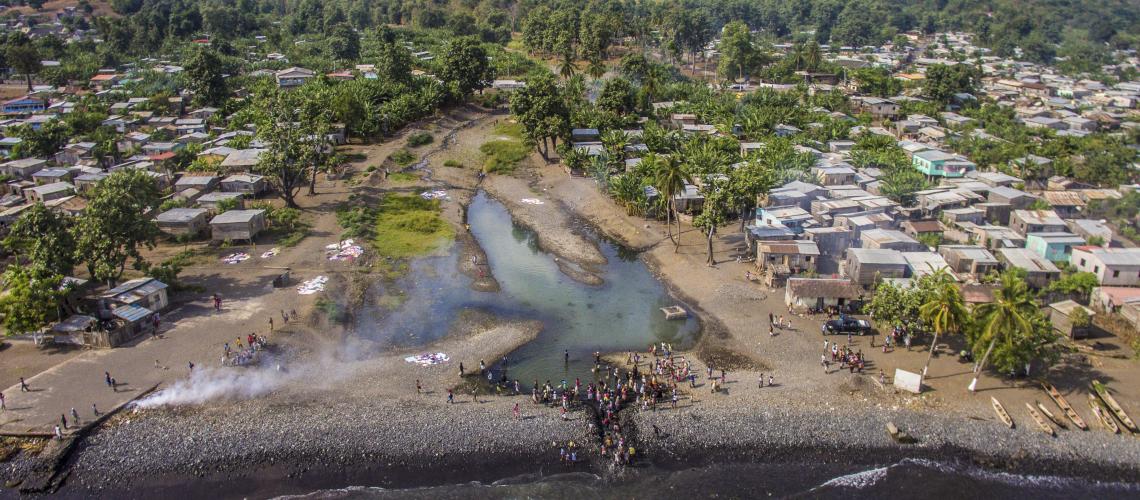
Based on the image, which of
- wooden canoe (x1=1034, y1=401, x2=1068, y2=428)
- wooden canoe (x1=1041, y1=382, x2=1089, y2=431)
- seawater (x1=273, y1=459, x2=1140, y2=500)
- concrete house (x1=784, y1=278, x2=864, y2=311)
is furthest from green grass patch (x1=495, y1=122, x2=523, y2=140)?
wooden canoe (x1=1034, y1=401, x2=1068, y2=428)

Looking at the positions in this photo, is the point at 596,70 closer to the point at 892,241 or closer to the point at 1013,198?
the point at 1013,198

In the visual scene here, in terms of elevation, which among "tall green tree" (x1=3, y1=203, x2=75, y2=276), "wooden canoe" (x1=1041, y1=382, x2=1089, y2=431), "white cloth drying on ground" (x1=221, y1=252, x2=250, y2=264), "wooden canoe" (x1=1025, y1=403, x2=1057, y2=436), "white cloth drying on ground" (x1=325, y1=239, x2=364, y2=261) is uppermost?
"tall green tree" (x1=3, y1=203, x2=75, y2=276)

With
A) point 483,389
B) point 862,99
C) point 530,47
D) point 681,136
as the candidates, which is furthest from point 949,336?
point 530,47

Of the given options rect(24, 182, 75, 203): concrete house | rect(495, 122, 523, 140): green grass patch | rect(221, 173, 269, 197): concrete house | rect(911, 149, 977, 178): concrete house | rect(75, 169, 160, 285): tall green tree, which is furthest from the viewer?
rect(495, 122, 523, 140): green grass patch

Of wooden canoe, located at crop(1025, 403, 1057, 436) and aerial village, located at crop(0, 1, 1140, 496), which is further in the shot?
aerial village, located at crop(0, 1, 1140, 496)

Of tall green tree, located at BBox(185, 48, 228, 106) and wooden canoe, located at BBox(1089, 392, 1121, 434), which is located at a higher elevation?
tall green tree, located at BBox(185, 48, 228, 106)

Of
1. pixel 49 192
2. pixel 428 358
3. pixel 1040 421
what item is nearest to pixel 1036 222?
pixel 1040 421

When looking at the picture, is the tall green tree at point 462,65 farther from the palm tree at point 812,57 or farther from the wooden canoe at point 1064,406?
the wooden canoe at point 1064,406

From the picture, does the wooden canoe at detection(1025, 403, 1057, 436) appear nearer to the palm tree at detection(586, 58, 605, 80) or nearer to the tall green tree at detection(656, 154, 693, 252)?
the tall green tree at detection(656, 154, 693, 252)
